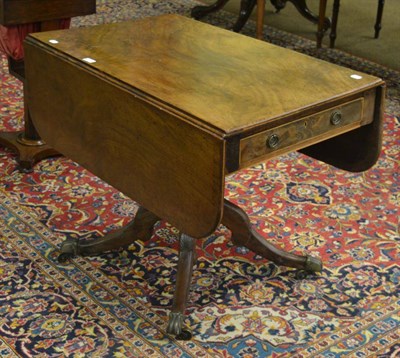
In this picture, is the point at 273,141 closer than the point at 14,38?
Yes

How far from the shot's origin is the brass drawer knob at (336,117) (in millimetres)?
2633

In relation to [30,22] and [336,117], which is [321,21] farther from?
[336,117]

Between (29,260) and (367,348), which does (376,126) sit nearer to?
(367,348)

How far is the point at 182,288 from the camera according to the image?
2820 mm

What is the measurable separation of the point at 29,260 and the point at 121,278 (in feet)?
1.18

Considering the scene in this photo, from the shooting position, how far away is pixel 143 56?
2.90 metres

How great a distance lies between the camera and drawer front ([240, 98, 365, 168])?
245cm

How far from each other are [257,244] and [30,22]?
1442mm

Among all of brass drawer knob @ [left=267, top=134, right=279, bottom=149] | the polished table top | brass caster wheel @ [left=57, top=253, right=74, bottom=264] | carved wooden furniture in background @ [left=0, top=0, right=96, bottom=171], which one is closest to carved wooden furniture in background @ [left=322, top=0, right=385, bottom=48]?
carved wooden furniture in background @ [left=0, top=0, right=96, bottom=171]

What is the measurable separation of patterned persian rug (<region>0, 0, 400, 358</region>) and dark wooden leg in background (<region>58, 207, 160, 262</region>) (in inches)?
1.6

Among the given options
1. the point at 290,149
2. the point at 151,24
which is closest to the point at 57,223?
the point at 151,24

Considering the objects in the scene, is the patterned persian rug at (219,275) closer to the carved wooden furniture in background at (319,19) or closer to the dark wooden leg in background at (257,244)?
the dark wooden leg in background at (257,244)

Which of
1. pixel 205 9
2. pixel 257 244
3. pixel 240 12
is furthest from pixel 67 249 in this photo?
pixel 205 9

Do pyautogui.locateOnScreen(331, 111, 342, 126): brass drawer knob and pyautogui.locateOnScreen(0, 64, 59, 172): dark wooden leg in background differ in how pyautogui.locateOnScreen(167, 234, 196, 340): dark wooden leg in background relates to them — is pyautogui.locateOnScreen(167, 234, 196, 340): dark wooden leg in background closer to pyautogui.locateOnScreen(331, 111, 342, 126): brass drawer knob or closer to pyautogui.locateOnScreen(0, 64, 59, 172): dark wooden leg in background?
pyautogui.locateOnScreen(331, 111, 342, 126): brass drawer knob
